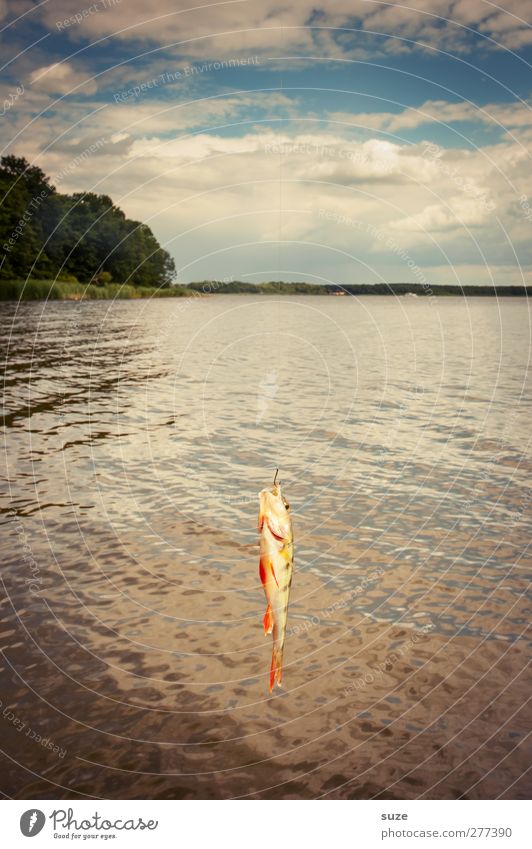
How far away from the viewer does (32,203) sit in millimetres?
115625

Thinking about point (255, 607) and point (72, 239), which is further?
point (72, 239)

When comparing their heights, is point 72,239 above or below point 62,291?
above

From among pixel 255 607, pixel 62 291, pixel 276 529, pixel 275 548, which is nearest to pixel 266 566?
pixel 275 548

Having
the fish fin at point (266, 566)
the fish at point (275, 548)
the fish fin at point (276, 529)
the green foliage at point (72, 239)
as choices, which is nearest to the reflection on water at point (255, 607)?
the fish at point (275, 548)

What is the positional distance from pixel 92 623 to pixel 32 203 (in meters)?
117

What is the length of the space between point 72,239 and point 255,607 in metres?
112

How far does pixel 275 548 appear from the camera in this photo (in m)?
5.62

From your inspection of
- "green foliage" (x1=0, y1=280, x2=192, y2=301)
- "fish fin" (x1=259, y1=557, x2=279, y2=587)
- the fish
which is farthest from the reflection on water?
"green foliage" (x1=0, y1=280, x2=192, y2=301)

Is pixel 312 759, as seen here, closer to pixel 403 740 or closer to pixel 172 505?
pixel 403 740

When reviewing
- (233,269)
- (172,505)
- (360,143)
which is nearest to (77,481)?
(172,505)

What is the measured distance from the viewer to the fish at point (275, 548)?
17.6 ft

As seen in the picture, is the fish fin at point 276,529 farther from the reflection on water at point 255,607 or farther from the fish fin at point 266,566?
the reflection on water at point 255,607

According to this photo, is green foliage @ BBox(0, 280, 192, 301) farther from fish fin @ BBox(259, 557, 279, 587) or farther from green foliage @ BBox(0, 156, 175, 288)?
fish fin @ BBox(259, 557, 279, 587)

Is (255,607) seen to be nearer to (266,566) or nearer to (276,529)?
(266,566)
